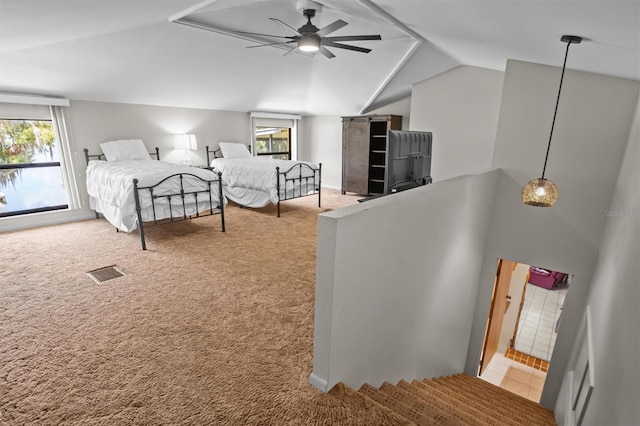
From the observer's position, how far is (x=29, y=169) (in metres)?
4.31

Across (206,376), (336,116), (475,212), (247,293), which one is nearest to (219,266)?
(247,293)

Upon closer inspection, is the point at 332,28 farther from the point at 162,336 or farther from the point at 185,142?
the point at 185,142

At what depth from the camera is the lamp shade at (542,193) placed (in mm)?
2580

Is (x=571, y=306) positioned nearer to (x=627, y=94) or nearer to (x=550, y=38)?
(x=627, y=94)

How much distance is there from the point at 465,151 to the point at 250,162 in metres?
3.45

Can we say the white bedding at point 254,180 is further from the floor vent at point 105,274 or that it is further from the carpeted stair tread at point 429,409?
the carpeted stair tread at point 429,409

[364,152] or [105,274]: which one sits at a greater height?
[364,152]

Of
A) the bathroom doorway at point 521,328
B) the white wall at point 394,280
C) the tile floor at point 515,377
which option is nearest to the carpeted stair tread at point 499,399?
the white wall at point 394,280

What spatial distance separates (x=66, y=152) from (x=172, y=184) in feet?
6.43

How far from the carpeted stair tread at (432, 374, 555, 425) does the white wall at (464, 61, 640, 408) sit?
48 centimetres

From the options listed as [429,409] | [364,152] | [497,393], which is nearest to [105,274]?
[429,409]

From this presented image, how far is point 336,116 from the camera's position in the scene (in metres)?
7.22

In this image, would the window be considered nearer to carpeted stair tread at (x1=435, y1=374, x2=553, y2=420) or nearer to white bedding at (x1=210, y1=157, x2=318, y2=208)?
white bedding at (x1=210, y1=157, x2=318, y2=208)

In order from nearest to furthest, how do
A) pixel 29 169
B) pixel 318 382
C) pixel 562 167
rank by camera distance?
1. pixel 318 382
2. pixel 562 167
3. pixel 29 169
